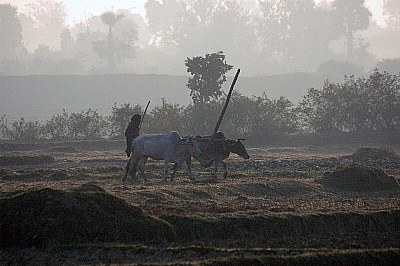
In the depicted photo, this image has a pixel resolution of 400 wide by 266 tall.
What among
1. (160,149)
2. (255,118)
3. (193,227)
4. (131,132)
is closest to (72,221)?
(193,227)

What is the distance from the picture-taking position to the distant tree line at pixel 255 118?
56781 mm

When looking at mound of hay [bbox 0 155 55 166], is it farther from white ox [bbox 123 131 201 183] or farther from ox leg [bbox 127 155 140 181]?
white ox [bbox 123 131 201 183]

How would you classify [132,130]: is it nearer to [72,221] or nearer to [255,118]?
[72,221]

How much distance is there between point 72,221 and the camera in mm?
13414

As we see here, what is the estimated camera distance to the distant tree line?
5678cm

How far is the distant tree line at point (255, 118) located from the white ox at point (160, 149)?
111 feet

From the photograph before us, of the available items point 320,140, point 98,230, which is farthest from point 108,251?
point 320,140

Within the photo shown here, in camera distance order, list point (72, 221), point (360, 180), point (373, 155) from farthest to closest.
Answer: point (373, 155) → point (360, 180) → point (72, 221)

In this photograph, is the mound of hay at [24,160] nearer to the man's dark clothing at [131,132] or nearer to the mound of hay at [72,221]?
the man's dark clothing at [131,132]

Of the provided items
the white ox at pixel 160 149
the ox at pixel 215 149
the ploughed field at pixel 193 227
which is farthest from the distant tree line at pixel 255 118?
the ploughed field at pixel 193 227

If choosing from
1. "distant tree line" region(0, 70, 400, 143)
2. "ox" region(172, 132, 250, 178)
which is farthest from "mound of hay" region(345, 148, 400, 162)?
"distant tree line" region(0, 70, 400, 143)

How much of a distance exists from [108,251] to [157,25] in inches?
4424

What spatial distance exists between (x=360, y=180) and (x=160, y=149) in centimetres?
714

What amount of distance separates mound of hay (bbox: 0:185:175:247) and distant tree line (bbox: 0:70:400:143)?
4199 cm
